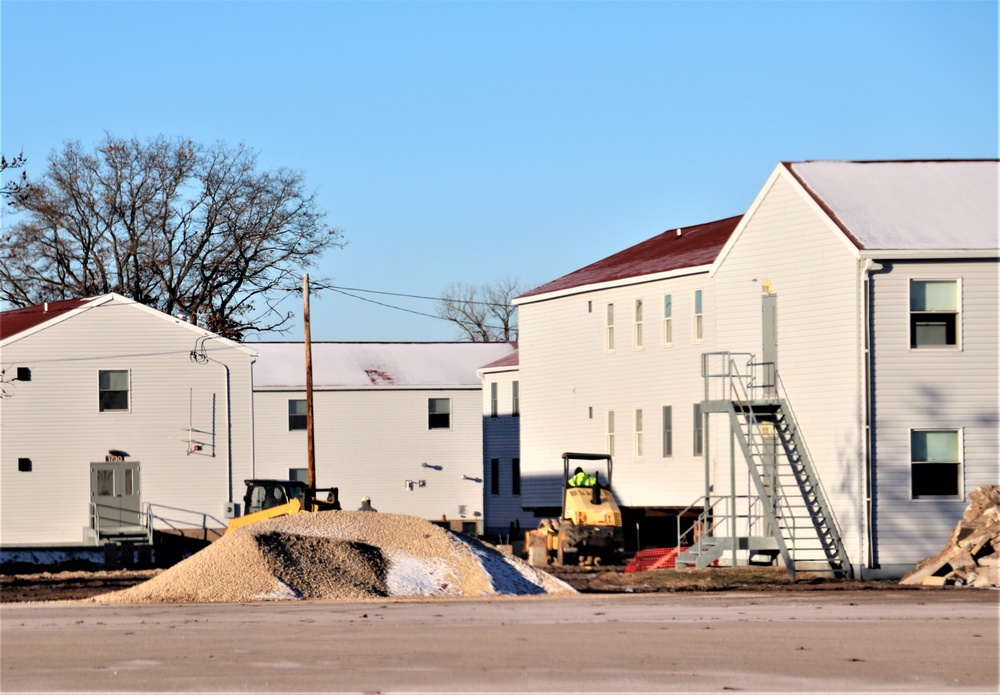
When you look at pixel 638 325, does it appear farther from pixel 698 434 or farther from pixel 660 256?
pixel 698 434

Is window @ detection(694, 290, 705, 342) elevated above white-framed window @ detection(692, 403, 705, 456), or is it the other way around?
window @ detection(694, 290, 705, 342)

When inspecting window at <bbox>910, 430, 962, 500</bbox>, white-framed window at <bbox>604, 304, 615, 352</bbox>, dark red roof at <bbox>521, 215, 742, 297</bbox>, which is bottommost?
window at <bbox>910, 430, 962, 500</bbox>

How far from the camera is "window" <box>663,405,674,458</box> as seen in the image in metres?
42.6

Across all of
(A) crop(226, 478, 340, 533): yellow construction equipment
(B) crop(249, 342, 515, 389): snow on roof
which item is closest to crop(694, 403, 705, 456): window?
(A) crop(226, 478, 340, 533): yellow construction equipment

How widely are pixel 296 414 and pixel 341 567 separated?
107ft

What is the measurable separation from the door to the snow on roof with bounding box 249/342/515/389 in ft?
39.5

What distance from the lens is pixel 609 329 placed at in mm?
45250

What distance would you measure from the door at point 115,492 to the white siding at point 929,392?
24.4 m

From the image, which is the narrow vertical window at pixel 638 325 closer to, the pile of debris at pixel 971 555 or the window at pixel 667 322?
the window at pixel 667 322

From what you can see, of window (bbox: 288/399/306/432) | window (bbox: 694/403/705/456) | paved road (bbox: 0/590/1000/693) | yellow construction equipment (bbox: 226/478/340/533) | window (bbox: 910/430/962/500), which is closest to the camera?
paved road (bbox: 0/590/1000/693)

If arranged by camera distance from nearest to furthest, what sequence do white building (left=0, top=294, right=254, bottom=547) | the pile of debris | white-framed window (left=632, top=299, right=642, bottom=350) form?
the pile of debris < white-framed window (left=632, top=299, right=642, bottom=350) < white building (left=0, top=294, right=254, bottom=547)

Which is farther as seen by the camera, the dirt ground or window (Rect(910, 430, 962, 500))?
window (Rect(910, 430, 962, 500))

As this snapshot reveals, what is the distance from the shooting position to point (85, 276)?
218 ft

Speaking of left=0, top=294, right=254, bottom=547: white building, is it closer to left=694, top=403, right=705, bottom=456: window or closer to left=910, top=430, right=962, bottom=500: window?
left=694, top=403, right=705, bottom=456: window
